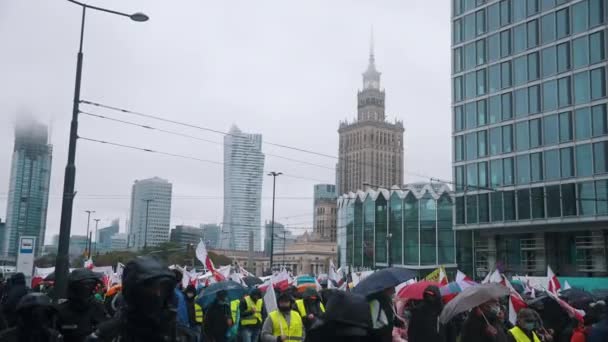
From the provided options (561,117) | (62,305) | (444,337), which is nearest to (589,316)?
(444,337)

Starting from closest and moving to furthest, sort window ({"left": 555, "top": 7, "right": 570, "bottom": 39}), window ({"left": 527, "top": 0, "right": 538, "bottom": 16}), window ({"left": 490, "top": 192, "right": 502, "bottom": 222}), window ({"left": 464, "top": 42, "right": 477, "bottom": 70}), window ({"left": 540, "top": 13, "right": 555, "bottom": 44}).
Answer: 1. window ({"left": 555, "top": 7, "right": 570, "bottom": 39})
2. window ({"left": 540, "top": 13, "right": 555, "bottom": 44})
3. window ({"left": 527, "top": 0, "right": 538, "bottom": 16})
4. window ({"left": 490, "top": 192, "right": 502, "bottom": 222})
5. window ({"left": 464, "top": 42, "right": 477, "bottom": 70})

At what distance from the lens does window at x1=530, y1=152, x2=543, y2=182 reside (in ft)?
156

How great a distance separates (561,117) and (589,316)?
137ft

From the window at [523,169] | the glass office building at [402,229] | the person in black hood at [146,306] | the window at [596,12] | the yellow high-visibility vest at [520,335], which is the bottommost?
the yellow high-visibility vest at [520,335]

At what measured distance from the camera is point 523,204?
159 feet

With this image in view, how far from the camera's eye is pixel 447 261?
64438 millimetres

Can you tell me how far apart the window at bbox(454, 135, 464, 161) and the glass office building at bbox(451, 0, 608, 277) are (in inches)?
3.6

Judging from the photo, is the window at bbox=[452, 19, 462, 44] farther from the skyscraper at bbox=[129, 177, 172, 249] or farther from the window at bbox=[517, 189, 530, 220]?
the skyscraper at bbox=[129, 177, 172, 249]

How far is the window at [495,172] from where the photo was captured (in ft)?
168

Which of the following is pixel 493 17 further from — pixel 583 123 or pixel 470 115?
pixel 583 123

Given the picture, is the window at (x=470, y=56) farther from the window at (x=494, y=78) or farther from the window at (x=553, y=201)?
the window at (x=553, y=201)

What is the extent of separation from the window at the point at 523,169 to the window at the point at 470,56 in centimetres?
958

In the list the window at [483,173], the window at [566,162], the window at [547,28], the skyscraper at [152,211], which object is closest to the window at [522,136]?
the window at [566,162]

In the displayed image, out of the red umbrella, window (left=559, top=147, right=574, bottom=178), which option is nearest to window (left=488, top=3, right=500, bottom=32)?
window (left=559, top=147, right=574, bottom=178)
